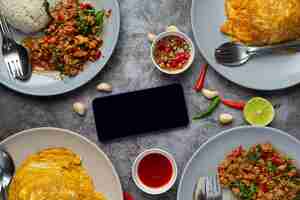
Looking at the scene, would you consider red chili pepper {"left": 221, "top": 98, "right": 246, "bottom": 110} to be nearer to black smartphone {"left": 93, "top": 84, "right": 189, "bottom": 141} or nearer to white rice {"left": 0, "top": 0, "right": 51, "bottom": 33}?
→ black smartphone {"left": 93, "top": 84, "right": 189, "bottom": 141}

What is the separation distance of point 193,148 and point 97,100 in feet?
1.79

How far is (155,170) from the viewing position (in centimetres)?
273

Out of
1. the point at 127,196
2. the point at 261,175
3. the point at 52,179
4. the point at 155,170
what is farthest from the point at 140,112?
the point at 261,175

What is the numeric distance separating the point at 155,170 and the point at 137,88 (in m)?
0.43

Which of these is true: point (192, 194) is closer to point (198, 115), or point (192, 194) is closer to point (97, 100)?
point (198, 115)

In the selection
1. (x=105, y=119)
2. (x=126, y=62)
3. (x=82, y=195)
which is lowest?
(x=82, y=195)

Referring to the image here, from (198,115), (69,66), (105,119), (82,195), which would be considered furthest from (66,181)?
(198,115)

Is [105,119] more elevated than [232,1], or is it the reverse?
[232,1]

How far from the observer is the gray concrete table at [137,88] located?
110 inches

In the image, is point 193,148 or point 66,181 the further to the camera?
point 193,148

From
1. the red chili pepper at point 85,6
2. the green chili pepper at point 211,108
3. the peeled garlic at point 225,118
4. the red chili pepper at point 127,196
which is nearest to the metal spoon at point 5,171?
the red chili pepper at point 127,196

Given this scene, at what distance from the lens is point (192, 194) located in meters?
2.67

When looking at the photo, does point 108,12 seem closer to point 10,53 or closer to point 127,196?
point 10,53

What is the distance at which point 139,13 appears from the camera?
Result: 2.83 meters
